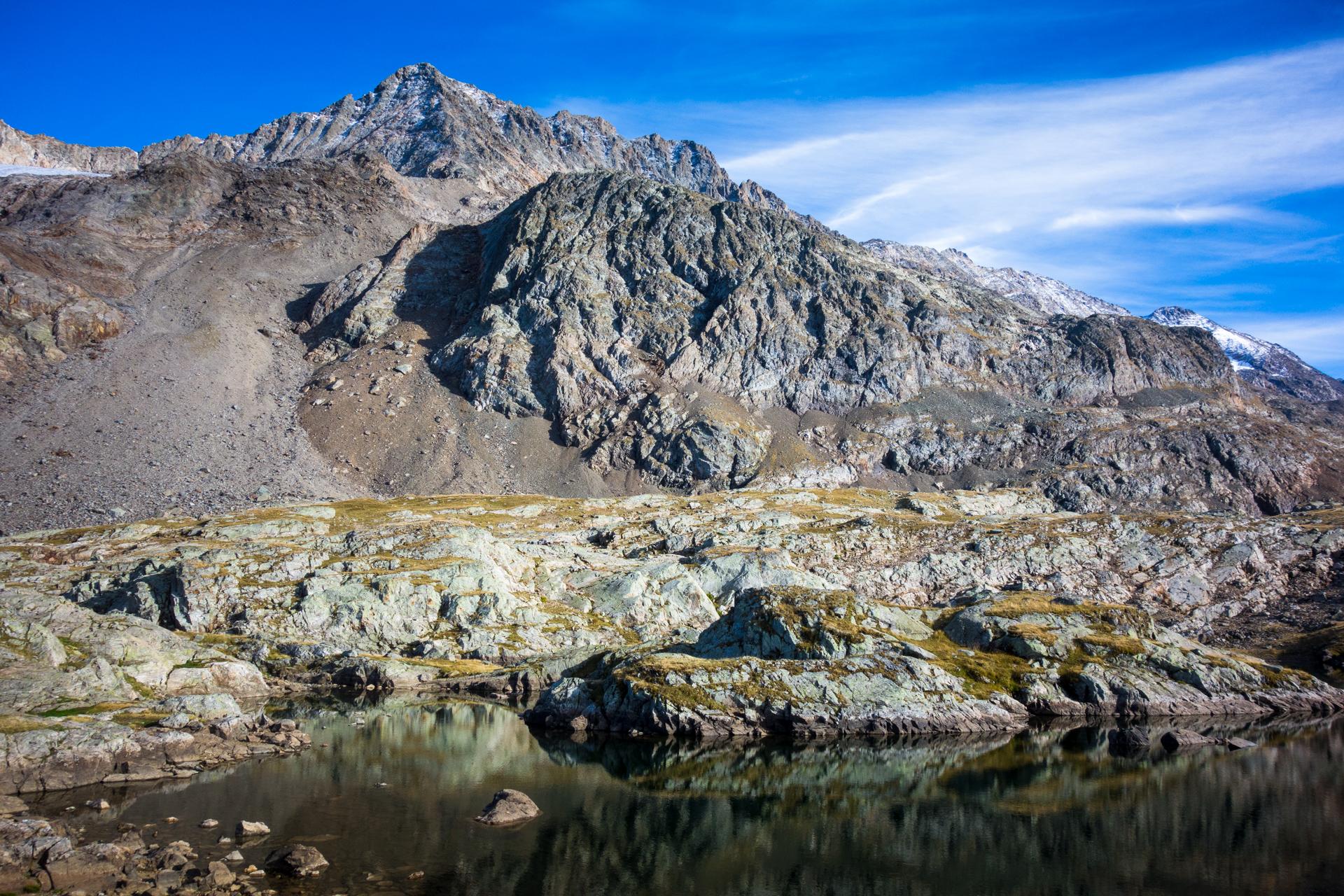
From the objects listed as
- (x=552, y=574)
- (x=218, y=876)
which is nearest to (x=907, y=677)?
(x=218, y=876)

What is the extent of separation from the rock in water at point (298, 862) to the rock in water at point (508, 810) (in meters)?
7.82

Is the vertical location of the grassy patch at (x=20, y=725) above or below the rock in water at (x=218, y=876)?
below

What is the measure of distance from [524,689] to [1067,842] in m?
47.3

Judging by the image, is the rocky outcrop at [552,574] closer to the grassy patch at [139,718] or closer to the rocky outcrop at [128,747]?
the grassy patch at [139,718]

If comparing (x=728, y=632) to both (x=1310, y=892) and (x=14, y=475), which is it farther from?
(x=14, y=475)

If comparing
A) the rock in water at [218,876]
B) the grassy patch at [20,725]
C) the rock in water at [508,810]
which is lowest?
the rock in water at [508,810]

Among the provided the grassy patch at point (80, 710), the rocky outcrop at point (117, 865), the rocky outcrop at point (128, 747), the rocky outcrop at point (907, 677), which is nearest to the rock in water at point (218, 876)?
the rocky outcrop at point (117, 865)

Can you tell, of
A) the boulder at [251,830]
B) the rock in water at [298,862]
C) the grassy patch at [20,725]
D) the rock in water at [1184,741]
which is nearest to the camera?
the rock in water at [298,862]

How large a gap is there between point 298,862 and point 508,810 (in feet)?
32.6

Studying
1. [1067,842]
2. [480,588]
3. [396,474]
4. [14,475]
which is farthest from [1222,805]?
[14,475]

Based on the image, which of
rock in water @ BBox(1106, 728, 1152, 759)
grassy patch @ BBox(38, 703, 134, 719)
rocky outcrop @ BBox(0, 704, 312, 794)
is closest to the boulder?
rocky outcrop @ BBox(0, 704, 312, 794)

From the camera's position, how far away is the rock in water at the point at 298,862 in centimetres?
2895

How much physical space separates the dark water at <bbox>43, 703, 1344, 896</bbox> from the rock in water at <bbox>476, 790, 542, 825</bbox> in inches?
32.6

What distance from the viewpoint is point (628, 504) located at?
15675 centimetres
